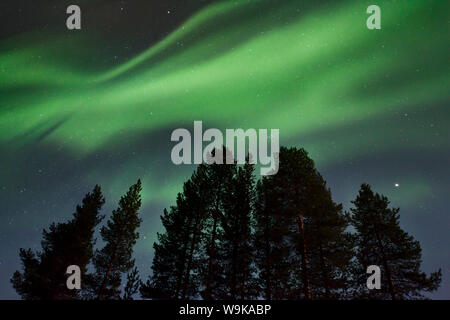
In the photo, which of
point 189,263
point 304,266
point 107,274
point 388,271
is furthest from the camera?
point 107,274

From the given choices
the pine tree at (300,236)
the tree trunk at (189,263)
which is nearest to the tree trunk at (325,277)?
the pine tree at (300,236)

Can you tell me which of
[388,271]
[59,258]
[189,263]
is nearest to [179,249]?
[189,263]

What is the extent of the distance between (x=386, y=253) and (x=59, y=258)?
24.2 meters

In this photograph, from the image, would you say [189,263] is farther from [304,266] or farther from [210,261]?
[304,266]

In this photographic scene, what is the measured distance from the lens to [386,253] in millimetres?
17766

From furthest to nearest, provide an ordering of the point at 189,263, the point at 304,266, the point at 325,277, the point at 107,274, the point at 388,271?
1. the point at 107,274
2. the point at 189,263
3. the point at 388,271
4. the point at 325,277
5. the point at 304,266

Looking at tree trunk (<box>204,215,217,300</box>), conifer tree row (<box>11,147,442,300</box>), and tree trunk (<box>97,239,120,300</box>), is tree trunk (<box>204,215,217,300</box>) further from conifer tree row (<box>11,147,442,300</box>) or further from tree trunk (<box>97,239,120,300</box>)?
tree trunk (<box>97,239,120,300</box>)

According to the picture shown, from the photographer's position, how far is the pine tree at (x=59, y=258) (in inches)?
707

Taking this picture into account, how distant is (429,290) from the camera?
16969mm

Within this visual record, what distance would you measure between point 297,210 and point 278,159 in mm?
4591

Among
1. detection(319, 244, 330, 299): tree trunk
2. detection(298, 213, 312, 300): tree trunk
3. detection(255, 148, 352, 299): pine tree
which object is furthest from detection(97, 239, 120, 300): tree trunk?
detection(319, 244, 330, 299): tree trunk

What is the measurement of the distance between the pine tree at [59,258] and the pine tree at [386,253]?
813 inches

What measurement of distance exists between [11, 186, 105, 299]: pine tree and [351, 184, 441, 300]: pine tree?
20644 millimetres

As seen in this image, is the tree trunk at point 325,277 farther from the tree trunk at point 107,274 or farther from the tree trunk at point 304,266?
the tree trunk at point 107,274
